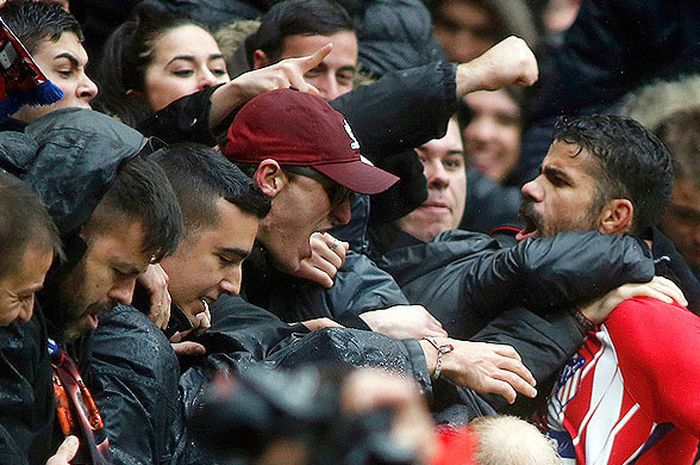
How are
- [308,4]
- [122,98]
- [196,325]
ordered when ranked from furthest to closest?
[308,4]
[122,98]
[196,325]

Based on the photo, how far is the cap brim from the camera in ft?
13.7

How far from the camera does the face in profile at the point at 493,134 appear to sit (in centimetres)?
650

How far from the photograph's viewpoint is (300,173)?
4.25m

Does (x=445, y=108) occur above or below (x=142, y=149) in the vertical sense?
below

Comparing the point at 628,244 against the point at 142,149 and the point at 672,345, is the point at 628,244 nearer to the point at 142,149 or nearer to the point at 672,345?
the point at 672,345

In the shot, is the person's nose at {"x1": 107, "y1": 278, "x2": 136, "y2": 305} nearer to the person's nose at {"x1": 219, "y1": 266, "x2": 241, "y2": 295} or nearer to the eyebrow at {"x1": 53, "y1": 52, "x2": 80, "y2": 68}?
the person's nose at {"x1": 219, "y1": 266, "x2": 241, "y2": 295}

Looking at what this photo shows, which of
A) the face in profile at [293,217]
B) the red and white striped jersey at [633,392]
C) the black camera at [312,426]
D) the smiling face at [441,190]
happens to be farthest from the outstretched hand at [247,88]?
the black camera at [312,426]

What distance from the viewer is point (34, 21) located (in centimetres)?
422

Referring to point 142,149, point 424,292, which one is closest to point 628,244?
point 424,292

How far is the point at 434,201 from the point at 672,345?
59.7 inches

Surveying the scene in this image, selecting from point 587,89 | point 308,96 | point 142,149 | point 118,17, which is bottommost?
point 587,89

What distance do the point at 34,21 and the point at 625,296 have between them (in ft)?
6.07

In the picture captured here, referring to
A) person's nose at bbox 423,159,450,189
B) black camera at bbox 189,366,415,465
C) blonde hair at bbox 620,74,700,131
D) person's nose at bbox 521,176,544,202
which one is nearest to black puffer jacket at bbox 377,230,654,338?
person's nose at bbox 521,176,544,202

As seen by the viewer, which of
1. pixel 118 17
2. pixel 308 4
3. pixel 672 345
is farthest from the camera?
pixel 118 17
